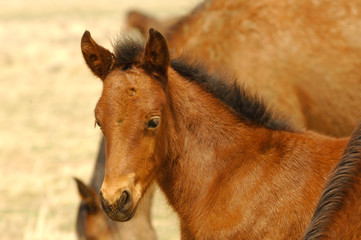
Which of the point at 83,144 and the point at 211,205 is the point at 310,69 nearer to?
the point at 211,205

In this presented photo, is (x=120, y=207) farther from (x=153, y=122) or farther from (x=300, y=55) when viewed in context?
(x=300, y=55)

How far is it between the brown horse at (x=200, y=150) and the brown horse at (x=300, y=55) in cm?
163

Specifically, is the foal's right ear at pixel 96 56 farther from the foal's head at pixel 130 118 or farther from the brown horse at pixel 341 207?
the brown horse at pixel 341 207

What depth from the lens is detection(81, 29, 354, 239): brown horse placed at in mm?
3867

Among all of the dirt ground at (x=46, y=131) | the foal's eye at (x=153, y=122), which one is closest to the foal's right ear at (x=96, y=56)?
the foal's eye at (x=153, y=122)

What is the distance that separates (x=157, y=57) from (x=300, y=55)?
8.26 ft

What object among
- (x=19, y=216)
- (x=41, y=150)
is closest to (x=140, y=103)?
(x=19, y=216)

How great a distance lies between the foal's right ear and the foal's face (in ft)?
0.63

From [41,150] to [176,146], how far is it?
28.6 feet

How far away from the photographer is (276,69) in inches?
243

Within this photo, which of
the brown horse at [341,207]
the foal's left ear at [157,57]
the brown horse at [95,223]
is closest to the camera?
the brown horse at [341,207]

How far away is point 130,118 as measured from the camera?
12.6 feet

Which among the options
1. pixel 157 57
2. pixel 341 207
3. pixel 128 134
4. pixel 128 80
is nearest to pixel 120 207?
pixel 128 134

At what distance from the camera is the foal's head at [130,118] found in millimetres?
3773
